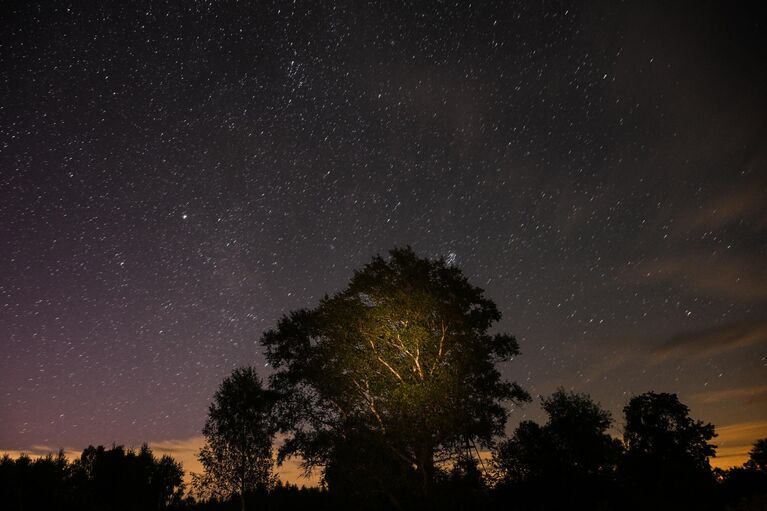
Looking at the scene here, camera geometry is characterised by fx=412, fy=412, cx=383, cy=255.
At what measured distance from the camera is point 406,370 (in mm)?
22125

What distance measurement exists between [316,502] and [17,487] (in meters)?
51.1

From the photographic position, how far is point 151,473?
88.7m

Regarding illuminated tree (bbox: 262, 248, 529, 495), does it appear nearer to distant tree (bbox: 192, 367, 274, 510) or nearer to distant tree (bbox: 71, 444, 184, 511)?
distant tree (bbox: 192, 367, 274, 510)

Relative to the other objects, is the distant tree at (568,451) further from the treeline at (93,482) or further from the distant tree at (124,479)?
the distant tree at (124,479)

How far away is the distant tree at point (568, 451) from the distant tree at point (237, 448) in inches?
851

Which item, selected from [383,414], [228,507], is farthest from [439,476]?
[228,507]

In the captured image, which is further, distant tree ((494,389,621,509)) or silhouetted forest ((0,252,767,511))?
distant tree ((494,389,621,509))

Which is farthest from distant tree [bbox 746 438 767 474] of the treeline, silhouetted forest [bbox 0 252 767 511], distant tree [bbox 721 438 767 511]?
the treeline

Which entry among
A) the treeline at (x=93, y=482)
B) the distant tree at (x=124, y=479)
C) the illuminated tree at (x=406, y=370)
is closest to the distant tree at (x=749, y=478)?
the illuminated tree at (x=406, y=370)

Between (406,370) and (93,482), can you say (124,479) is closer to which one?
(93,482)

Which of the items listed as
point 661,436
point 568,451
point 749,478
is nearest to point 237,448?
point 568,451

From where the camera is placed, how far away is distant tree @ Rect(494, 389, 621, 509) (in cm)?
3419

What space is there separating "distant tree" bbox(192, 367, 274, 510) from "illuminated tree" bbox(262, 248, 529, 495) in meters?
12.5

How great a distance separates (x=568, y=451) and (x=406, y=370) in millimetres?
28500
